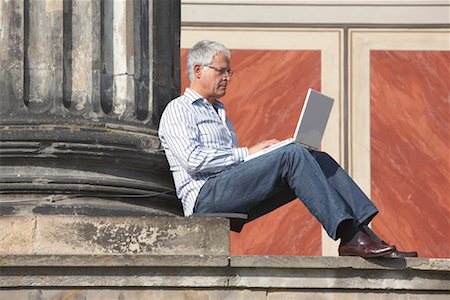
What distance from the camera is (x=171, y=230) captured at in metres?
11.8

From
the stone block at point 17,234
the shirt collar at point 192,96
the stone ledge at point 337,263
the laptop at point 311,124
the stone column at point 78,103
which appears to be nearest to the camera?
the stone ledge at point 337,263

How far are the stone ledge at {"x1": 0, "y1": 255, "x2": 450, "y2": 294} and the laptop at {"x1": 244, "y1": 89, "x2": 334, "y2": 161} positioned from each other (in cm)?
71

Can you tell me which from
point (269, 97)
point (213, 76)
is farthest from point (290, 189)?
point (269, 97)

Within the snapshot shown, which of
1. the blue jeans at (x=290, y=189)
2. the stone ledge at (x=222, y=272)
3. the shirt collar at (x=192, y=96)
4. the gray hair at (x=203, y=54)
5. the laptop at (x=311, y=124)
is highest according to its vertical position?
the gray hair at (x=203, y=54)

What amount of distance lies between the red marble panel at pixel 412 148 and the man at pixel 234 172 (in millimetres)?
5737

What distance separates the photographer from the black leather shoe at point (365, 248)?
11.6 metres

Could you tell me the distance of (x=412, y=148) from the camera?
18250mm

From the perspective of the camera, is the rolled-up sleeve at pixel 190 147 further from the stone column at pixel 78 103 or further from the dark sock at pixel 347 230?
the dark sock at pixel 347 230

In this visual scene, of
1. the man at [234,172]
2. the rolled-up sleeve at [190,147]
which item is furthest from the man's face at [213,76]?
the rolled-up sleeve at [190,147]

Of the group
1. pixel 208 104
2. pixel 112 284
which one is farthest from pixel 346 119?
pixel 112 284

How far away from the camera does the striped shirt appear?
39.6 ft

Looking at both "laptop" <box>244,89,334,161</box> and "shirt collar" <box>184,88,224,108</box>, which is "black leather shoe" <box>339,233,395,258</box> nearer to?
"laptop" <box>244,89,334,161</box>

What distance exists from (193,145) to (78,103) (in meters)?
0.68

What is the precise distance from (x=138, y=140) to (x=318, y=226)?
569cm
